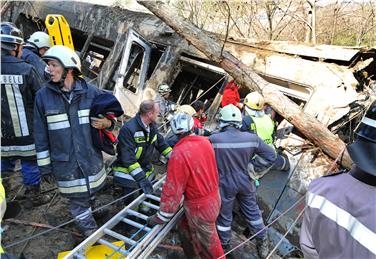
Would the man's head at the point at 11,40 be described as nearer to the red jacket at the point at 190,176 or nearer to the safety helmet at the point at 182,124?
the safety helmet at the point at 182,124

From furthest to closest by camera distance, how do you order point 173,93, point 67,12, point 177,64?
point 67,12 < point 173,93 < point 177,64

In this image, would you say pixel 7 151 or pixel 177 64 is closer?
pixel 7 151

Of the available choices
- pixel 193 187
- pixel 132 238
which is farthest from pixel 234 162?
pixel 132 238

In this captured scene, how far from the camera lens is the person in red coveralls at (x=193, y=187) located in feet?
8.91

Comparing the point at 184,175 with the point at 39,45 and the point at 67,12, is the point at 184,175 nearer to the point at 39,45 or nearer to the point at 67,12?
the point at 39,45

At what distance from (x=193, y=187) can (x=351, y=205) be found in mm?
1668

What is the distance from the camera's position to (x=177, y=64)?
6.39 m

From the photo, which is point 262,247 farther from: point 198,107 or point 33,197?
point 33,197

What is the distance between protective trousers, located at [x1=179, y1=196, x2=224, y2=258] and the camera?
286 cm

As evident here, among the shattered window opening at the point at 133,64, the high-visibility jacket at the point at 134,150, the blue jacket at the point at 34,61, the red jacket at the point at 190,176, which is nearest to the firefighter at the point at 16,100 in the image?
the blue jacket at the point at 34,61

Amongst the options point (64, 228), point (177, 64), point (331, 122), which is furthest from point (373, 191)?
point (177, 64)

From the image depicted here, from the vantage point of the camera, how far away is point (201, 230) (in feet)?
9.59

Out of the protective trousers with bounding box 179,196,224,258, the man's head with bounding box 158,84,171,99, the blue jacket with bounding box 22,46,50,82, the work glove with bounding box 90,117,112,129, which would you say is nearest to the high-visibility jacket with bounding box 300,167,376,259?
the protective trousers with bounding box 179,196,224,258

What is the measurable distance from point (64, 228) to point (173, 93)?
178 inches
